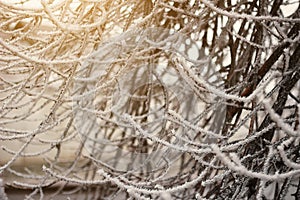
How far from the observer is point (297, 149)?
148 centimetres

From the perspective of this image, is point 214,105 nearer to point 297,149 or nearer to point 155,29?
point 297,149

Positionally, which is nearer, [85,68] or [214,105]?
[214,105]

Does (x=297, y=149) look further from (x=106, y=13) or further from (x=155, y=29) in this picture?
(x=155, y=29)

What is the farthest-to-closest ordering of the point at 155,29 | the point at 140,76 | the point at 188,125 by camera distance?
the point at 140,76 < the point at 155,29 < the point at 188,125

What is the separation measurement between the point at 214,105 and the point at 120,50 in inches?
20.1

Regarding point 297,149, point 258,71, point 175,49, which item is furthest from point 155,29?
point 297,149

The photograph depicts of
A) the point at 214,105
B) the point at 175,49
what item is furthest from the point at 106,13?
the point at 214,105

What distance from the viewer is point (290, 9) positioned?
264 cm

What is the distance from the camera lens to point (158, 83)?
8.52ft

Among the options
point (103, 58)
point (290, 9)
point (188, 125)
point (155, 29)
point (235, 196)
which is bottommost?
point (235, 196)

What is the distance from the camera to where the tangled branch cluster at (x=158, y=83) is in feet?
4.77

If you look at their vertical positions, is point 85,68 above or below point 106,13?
below

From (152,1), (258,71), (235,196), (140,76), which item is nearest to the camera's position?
(235,196)

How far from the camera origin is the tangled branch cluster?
4.77 ft
